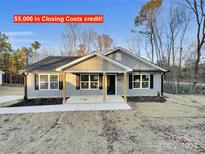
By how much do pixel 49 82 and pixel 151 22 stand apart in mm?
21755

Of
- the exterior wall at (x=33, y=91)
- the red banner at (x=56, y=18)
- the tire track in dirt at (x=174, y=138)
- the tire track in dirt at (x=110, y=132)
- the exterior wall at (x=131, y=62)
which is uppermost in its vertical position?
the red banner at (x=56, y=18)

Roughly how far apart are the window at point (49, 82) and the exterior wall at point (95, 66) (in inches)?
132

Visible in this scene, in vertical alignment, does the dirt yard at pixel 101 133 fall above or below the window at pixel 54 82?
below

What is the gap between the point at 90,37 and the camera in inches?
1330

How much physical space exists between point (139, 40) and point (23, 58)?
26512 millimetres

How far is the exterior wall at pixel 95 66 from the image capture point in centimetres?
1259

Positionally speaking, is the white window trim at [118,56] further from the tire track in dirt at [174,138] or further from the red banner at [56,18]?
the tire track in dirt at [174,138]

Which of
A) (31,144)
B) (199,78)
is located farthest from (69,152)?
(199,78)

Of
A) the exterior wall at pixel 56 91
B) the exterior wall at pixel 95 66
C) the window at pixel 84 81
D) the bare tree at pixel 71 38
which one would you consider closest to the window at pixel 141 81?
the exterior wall at pixel 56 91

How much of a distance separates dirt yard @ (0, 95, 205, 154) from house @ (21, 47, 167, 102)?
458 cm

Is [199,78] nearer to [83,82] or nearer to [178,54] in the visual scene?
[178,54]

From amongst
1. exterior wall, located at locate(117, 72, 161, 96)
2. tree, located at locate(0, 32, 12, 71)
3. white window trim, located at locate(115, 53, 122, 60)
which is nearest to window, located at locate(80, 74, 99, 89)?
exterior wall, located at locate(117, 72, 161, 96)

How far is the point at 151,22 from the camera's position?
2895 centimetres

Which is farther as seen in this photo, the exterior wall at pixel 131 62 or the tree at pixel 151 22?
the tree at pixel 151 22
